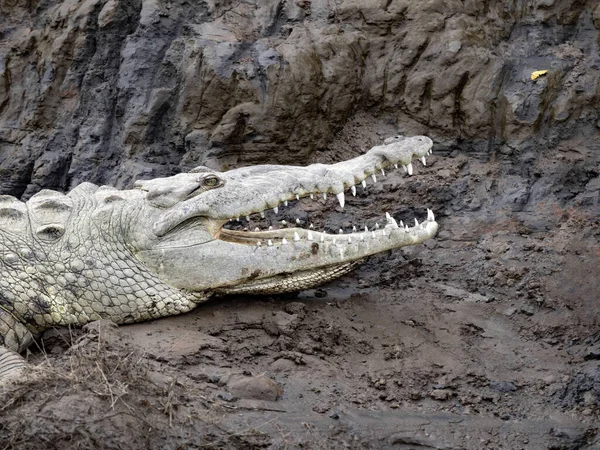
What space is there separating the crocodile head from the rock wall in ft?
4.58

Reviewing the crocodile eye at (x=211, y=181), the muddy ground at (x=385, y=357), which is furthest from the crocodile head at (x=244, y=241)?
the muddy ground at (x=385, y=357)

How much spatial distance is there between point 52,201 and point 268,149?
184 cm

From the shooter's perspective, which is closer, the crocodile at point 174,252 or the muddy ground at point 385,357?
the muddy ground at point 385,357

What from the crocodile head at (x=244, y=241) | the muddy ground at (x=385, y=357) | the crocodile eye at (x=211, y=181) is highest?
the crocodile eye at (x=211, y=181)

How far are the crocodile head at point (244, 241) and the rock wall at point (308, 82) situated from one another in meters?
1.40

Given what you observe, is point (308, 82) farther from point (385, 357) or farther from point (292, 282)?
point (385, 357)

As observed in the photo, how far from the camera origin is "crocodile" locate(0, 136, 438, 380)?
581 cm

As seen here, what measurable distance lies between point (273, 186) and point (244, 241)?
0.40 meters

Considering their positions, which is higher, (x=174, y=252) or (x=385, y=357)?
(x=174, y=252)

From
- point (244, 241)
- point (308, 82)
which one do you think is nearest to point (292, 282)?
point (244, 241)

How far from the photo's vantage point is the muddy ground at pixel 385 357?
4594mm

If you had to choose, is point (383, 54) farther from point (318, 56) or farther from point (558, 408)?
point (558, 408)

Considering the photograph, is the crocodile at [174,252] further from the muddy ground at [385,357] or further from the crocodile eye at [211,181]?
the muddy ground at [385,357]

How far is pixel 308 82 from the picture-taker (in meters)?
7.36
